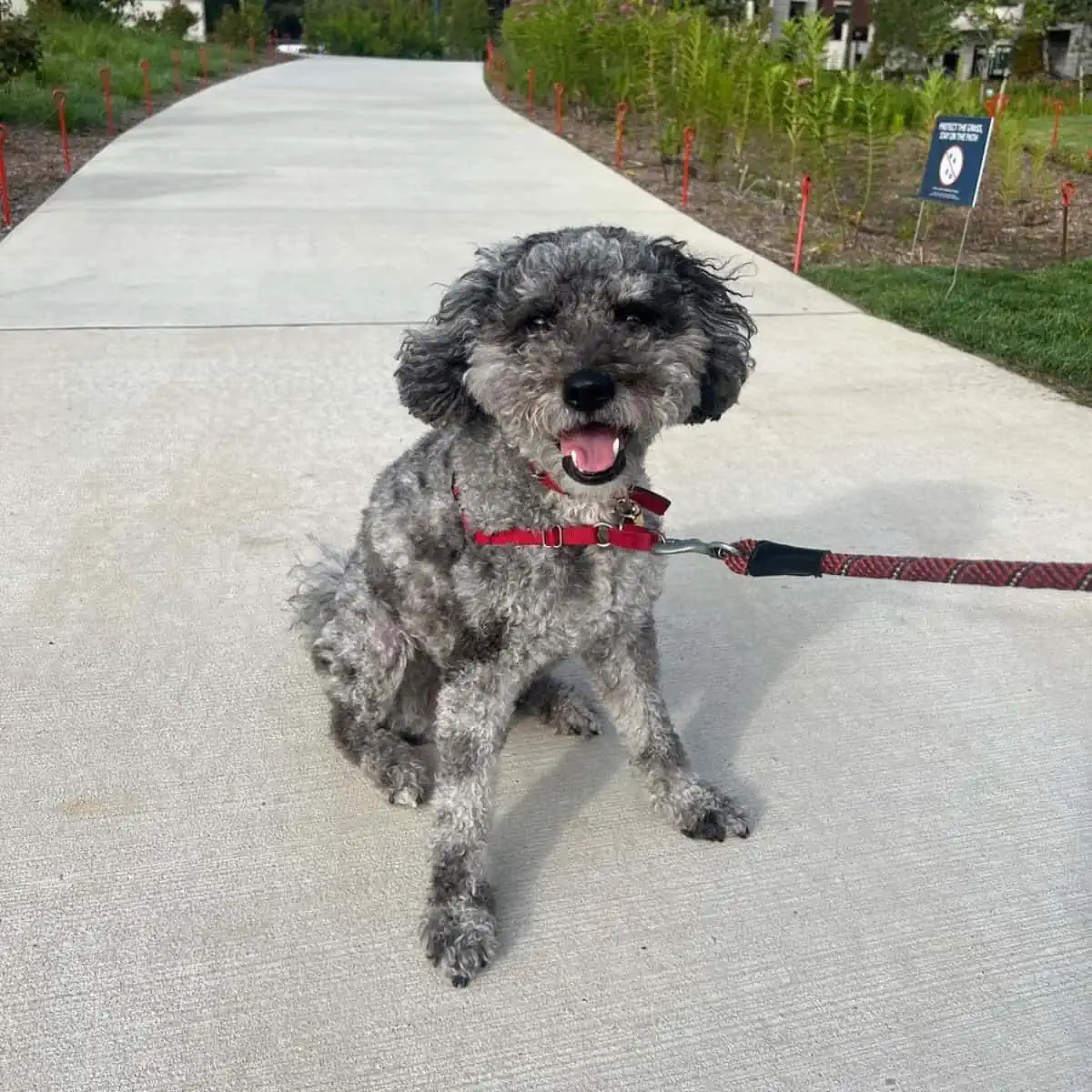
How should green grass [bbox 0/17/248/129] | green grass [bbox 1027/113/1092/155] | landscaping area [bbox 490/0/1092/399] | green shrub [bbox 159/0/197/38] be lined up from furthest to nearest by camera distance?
green shrub [bbox 159/0/197/38] < green grass [bbox 1027/113/1092/155] < green grass [bbox 0/17/248/129] < landscaping area [bbox 490/0/1092/399]

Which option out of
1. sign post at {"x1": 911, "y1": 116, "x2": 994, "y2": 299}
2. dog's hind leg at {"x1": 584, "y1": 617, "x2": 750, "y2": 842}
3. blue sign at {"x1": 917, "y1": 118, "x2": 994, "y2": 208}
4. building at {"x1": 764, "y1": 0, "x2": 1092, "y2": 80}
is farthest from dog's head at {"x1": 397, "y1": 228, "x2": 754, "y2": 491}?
building at {"x1": 764, "y1": 0, "x2": 1092, "y2": 80}

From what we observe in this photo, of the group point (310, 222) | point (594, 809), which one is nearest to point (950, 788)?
point (594, 809)

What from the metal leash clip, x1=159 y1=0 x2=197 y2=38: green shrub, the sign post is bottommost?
the metal leash clip

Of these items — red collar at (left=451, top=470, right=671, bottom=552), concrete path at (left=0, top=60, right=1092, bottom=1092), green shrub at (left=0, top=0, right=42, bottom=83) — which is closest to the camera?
concrete path at (left=0, top=60, right=1092, bottom=1092)

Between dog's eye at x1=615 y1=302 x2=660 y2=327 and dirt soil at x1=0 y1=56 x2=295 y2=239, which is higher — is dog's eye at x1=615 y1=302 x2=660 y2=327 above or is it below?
above

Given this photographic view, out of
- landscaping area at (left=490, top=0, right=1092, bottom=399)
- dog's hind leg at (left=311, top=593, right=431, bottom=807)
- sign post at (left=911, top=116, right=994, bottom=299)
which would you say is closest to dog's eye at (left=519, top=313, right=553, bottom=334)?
dog's hind leg at (left=311, top=593, right=431, bottom=807)

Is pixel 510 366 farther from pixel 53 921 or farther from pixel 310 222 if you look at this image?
pixel 310 222

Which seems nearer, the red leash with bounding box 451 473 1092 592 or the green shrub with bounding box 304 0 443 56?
the red leash with bounding box 451 473 1092 592

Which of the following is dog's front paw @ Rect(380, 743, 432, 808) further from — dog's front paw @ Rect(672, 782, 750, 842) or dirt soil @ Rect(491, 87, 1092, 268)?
dirt soil @ Rect(491, 87, 1092, 268)

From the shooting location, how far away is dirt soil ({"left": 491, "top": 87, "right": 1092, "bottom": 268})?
31.5 feet

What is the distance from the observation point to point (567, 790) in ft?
9.68

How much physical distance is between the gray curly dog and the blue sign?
633 centimetres

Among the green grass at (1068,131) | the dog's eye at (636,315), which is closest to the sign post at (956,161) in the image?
the dog's eye at (636,315)

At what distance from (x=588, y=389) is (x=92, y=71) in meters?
19.6
